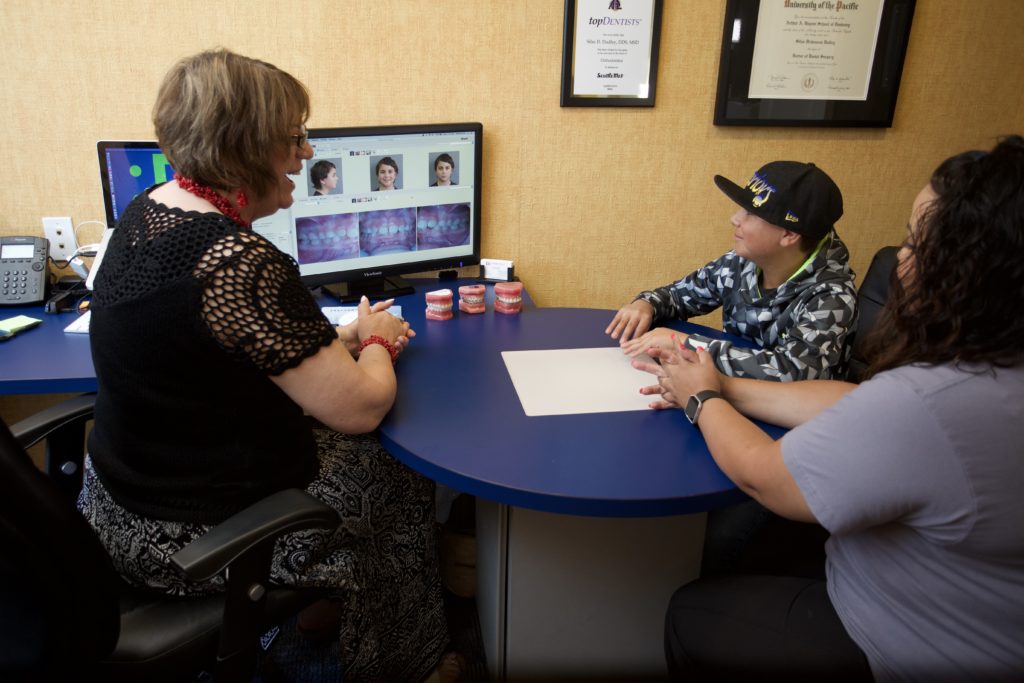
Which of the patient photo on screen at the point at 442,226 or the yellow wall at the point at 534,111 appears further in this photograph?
the patient photo on screen at the point at 442,226

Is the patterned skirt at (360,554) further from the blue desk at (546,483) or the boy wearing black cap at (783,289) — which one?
the boy wearing black cap at (783,289)

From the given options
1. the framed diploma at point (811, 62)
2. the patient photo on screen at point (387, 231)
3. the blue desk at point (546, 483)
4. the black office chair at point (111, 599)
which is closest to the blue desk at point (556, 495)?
the blue desk at point (546, 483)

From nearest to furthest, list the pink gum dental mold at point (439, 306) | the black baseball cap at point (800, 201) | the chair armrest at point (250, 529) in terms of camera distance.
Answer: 1. the chair armrest at point (250, 529)
2. the black baseball cap at point (800, 201)
3. the pink gum dental mold at point (439, 306)

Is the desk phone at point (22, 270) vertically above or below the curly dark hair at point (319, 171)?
below

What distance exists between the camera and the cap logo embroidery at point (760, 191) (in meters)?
1.51

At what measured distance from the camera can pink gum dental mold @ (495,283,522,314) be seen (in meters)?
1.81

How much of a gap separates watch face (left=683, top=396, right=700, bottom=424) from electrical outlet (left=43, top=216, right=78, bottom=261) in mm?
1896

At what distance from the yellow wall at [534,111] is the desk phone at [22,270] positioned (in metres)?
0.15

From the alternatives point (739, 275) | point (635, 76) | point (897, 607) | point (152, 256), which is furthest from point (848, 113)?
point (152, 256)

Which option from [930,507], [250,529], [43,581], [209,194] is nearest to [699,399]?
[930,507]

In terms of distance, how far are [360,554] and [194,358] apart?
0.49 m

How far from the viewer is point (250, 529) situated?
3.13ft

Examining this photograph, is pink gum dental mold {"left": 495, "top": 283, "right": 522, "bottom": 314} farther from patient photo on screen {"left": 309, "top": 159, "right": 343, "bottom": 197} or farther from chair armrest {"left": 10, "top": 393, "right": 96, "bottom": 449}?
chair armrest {"left": 10, "top": 393, "right": 96, "bottom": 449}

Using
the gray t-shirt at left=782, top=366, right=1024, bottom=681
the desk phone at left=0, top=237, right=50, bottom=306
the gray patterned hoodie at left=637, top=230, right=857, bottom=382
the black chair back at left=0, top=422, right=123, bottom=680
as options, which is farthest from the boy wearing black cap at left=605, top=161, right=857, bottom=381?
the desk phone at left=0, top=237, right=50, bottom=306
